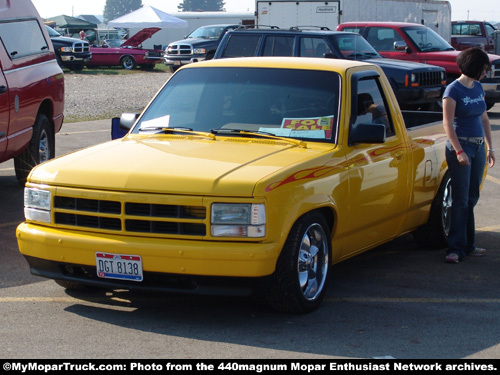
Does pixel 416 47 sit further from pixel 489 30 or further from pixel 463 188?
pixel 489 30

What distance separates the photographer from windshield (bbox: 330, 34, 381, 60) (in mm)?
16938

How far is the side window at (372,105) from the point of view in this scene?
6.69 m

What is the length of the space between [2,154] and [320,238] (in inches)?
182

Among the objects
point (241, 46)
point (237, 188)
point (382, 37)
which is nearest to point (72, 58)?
point (382, 37)

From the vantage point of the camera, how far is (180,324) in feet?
18.0

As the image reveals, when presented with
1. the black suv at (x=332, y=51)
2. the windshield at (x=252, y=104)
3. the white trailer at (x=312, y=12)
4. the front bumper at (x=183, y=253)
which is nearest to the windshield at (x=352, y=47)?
the black suv at (x=332, y=51)

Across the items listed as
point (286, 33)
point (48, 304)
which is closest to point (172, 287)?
point (48, 304)

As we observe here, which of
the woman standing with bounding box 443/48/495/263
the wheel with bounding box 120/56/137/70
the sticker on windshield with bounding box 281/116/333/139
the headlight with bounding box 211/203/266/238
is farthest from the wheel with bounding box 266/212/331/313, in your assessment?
the wheel with bounding box 120/56/137/70

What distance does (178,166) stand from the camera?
18.1 feet

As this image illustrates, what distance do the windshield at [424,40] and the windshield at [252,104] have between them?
45.6 ft

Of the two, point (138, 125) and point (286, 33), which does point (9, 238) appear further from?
point (286, 33)

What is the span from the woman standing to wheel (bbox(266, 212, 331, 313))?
5.90ft

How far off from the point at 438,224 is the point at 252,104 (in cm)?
223

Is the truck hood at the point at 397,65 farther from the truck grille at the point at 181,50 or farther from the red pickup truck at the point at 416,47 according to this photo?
the truck grille at the point at 181,50
